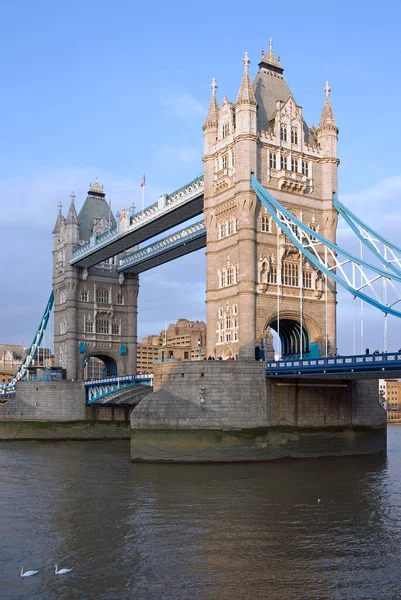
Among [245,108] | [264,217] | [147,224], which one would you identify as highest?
[245,108]

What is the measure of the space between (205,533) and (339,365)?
659 inches

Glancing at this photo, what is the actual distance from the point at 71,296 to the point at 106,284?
4.30 m

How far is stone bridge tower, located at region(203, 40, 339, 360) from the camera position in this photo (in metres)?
44.6

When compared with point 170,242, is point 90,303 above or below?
below

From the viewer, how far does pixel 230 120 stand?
154 ft

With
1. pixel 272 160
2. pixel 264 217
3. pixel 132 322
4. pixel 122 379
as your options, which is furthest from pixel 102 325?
pixel 272 160

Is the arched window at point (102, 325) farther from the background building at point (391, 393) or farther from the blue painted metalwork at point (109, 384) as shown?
the background building at point (391, 393)

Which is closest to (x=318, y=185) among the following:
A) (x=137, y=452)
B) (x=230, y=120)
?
(x=230, y=120)

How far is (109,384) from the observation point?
2475 inches

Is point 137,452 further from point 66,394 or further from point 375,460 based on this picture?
point 66,394

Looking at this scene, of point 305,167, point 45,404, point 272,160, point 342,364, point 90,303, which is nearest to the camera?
point 342,364

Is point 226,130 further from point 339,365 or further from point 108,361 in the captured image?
point 108,361

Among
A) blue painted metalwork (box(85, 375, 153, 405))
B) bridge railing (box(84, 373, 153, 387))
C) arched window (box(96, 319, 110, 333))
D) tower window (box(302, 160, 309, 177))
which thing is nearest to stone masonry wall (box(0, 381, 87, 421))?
blue painted metalwork (box(85, 375, 153, 405))

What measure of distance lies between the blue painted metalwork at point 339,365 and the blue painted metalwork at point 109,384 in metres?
16.7
